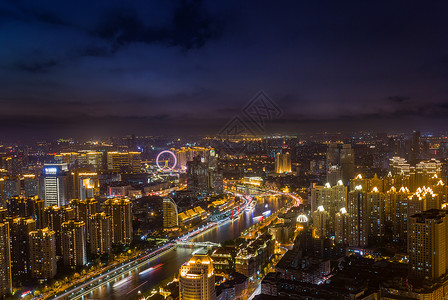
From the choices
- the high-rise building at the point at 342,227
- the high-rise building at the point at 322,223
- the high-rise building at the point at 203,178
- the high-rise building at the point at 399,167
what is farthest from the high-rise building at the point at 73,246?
the high-rise building at the point at 399,167

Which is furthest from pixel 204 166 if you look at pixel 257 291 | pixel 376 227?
pixel 257 291

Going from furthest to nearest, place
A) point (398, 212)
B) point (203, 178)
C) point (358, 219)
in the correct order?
point (203, 178) → point (398, 212) → point (358, 219)

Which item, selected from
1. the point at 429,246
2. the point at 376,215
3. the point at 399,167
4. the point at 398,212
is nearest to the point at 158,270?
the point at 429,246

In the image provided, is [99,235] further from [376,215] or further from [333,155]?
[333,155]

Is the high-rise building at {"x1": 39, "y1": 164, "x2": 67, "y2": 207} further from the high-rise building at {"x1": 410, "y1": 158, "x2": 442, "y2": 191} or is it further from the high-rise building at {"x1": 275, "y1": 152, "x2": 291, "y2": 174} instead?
the high-rise building at {"x1": 275, "y1": 152, "x2": 291, "y2": 174}

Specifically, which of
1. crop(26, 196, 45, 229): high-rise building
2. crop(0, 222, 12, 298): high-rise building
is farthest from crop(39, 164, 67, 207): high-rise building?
crop(0, 222, 12, 298): high-rise building

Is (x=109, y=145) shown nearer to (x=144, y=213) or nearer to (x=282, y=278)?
(x=144, y=213)
